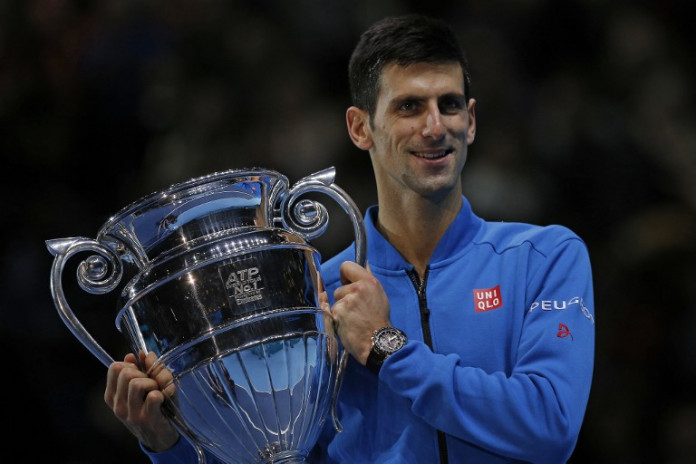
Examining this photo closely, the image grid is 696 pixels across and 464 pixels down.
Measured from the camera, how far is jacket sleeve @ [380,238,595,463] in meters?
1.75

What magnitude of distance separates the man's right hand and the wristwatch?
0.37 metres

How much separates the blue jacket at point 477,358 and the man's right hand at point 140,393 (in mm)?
147

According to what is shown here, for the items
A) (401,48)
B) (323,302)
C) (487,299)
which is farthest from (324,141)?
(323,302)

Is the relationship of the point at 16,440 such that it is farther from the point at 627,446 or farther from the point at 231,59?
the point at 627,446

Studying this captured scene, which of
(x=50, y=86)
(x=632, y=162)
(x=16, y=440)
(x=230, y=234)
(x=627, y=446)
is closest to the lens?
(x=230, y=234)

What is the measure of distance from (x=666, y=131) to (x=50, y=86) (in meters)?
2.40

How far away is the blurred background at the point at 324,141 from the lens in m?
3.40

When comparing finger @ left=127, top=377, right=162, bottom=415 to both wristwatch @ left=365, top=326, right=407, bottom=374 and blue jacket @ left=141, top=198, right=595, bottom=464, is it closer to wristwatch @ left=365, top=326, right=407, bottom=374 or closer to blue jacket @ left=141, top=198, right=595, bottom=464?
blue jacket @ left=141, top=198, right=595, bottom=464

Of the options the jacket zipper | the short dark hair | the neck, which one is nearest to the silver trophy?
the jacket zipper

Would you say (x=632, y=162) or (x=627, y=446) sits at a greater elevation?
(x=632, y=162)

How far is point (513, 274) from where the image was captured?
1.97 m

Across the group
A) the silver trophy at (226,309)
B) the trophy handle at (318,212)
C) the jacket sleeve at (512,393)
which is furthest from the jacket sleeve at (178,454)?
the jacket sleeve at (512,393)

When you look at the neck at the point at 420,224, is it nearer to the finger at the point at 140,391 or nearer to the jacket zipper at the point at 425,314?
the jacket zipper at the point at 425,314

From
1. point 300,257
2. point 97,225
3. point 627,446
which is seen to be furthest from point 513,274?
point 97,225
